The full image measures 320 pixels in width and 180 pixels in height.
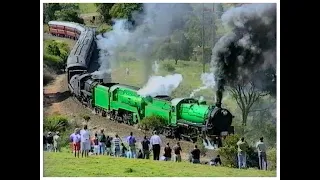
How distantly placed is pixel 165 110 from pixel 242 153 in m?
0.83

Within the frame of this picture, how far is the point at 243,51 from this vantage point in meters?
5.82

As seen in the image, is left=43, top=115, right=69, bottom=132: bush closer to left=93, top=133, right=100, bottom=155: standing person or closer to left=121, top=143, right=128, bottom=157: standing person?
left=93, top=133, right=100, bottom=155: standing person

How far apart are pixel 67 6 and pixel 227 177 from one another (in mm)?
2201

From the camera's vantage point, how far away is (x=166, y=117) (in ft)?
19.2

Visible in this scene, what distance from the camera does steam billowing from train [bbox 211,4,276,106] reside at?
580 cm

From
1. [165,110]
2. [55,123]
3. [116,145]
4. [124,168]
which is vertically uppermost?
[165,110]

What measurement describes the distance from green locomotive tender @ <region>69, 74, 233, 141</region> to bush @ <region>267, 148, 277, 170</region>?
0.42 m

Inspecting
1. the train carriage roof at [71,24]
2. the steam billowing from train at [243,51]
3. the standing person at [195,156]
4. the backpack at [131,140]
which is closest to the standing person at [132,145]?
→ the backpack at [131,140]

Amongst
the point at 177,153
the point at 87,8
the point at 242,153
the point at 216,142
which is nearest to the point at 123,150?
the point at 177,153

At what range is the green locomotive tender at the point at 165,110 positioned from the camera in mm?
5828

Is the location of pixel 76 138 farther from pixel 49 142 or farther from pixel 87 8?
pixel 87 8

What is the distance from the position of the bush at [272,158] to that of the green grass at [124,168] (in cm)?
6
